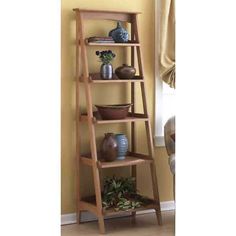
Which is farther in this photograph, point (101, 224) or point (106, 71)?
point (106, 71)

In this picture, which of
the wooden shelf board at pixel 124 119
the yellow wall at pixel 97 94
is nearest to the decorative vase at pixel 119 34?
the yellow wall at pixel 97 94

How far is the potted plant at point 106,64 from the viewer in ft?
16.0

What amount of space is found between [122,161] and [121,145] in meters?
0.16

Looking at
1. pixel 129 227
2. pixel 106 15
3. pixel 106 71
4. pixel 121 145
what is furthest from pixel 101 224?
pixel 106 15

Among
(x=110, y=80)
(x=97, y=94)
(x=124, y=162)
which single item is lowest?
(x=124, y=162)

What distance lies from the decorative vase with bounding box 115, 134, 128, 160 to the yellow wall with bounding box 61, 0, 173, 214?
0.87 feet

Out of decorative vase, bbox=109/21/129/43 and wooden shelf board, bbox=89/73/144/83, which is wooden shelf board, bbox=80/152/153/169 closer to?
wooden shelf board, bbox=89/73/144/83

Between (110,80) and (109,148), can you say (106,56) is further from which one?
(109,148)

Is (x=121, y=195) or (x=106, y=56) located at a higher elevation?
(x=106, y=56)

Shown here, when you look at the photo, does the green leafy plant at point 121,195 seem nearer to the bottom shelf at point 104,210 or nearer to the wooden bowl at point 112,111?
the bottom shelf at point 104,210

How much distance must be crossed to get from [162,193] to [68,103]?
132cm

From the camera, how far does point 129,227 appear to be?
4891 millimetres
